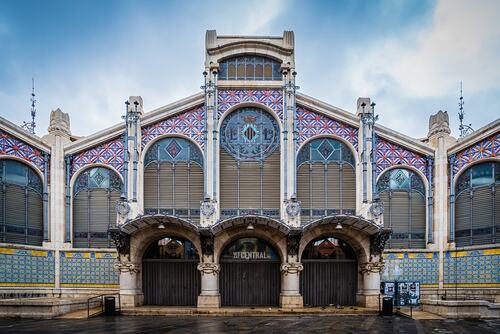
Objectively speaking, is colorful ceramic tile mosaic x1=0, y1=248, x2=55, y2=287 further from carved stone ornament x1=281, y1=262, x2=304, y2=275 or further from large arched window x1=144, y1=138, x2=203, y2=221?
carved stone ornament x1=281, y1=262, x2=304, y2=275

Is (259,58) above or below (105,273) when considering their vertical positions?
above

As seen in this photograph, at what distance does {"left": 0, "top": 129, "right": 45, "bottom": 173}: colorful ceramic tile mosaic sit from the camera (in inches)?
1008

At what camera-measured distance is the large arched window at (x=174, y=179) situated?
87.8 feet

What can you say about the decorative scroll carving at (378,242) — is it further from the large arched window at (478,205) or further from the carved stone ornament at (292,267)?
the large arched window at (478,205)

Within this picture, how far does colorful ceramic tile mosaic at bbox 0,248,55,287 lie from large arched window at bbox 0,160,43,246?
2.09ft

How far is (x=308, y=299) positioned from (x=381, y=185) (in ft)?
25.5

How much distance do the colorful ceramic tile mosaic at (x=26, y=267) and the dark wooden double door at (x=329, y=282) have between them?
47.0 ft

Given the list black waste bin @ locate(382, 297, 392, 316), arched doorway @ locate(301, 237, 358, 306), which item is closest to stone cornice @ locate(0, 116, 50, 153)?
arched doorway @ locate(301, 237, 358, 306)

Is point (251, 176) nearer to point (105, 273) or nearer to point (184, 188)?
point (184, 188)

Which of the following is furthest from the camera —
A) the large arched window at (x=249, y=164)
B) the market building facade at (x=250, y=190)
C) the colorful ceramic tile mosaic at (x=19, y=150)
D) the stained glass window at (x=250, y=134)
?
the stained glass window at (x=250, y=134)

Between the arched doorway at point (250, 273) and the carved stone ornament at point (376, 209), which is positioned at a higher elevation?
the carved stone ornament at point (376, 209)

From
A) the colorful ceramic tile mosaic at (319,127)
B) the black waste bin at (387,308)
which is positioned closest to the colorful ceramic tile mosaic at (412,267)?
the black waste bin at (387,308)

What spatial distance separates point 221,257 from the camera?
26844 mm

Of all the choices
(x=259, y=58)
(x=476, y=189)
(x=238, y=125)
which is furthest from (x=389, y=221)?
(x=259, y=58)
